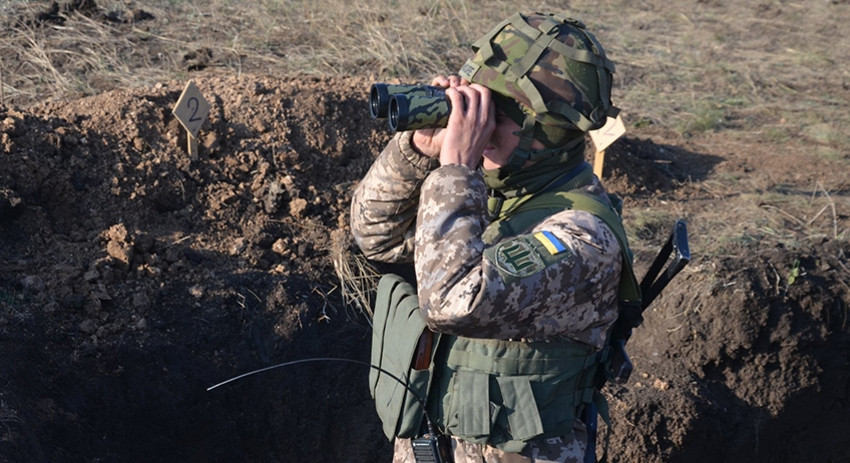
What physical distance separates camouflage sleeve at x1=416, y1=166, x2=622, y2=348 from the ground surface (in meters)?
1.68

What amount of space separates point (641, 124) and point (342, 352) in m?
3.34

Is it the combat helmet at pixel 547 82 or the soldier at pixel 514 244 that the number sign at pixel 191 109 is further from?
the combat helmet at pixel 547 82

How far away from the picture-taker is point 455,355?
2.28 m

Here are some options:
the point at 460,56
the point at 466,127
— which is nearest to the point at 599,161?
the point at 460,56

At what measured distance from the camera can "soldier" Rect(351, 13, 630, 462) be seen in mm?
2020

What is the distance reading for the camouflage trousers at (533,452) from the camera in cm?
228

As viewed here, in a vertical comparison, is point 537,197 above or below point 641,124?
above

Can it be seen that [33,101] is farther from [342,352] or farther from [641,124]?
[641,124]

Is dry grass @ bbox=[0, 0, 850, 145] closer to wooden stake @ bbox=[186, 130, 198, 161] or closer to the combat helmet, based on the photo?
wooden stake @ bbox=[186, 130, 198, 161]

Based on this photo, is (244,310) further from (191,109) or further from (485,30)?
(485,30)

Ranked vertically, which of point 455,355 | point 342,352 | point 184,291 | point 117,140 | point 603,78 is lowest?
point 342,352

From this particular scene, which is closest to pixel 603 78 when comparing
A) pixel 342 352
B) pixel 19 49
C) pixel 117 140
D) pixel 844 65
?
pixel 342 352

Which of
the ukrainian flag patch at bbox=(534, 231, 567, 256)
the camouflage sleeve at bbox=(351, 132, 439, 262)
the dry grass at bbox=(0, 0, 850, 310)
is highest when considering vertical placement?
the ukrainian flag patch at bbox=(534, 231, 567, 256)

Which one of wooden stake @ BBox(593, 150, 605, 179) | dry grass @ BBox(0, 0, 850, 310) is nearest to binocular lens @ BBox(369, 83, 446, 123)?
dry grass @ BBox(0, 0, 850, 310)
